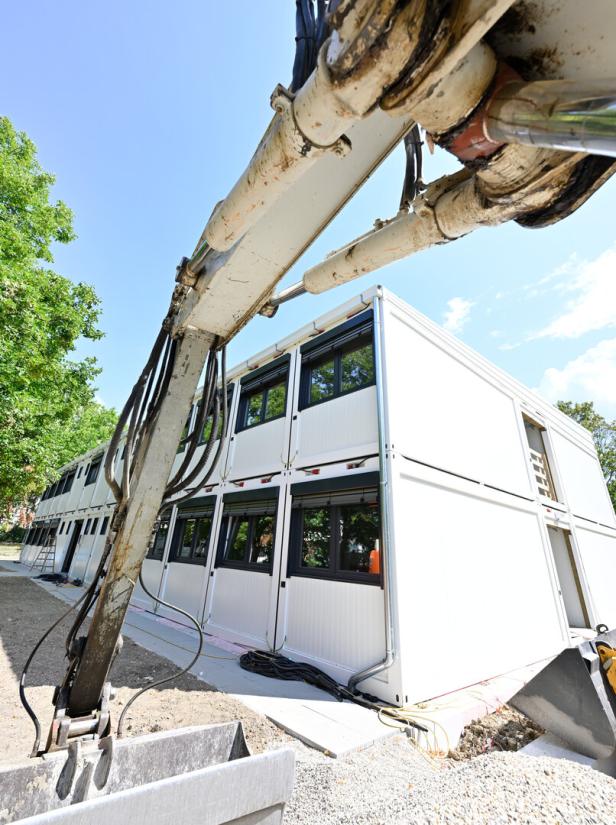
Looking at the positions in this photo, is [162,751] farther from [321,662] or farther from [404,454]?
[404,454]

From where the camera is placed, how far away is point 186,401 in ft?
7.11

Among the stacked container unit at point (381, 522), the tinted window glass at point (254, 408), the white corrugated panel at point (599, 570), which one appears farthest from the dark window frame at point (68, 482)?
the white corrugated panel at point (599, 570)

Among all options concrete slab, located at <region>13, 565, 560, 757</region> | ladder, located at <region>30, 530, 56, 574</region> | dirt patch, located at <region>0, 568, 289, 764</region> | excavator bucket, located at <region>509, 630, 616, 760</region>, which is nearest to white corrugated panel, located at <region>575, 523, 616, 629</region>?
concrete slab, located at <region>13, 565, 560, 757</region>

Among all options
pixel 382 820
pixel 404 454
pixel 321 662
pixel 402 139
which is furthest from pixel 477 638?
pixel 402 139

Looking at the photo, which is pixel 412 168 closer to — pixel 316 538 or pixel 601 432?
pixel 316 538

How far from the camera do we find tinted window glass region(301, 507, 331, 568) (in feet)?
18.1

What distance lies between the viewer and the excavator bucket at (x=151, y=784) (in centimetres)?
115

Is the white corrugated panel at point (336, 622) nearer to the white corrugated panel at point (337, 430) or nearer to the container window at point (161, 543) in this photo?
the white corrugated panel at point (337, 430)

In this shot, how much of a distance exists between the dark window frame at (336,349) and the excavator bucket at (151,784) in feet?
15.5

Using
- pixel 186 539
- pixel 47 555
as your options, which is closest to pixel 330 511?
pixel 186 539

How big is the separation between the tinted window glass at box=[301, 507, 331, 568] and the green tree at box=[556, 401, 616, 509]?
80.2 ft

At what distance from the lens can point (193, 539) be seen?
858cm

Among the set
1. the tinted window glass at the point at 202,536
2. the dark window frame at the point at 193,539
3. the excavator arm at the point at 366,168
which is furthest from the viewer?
the tinted window glass at the point at 202,536

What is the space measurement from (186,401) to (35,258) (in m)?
10.6
